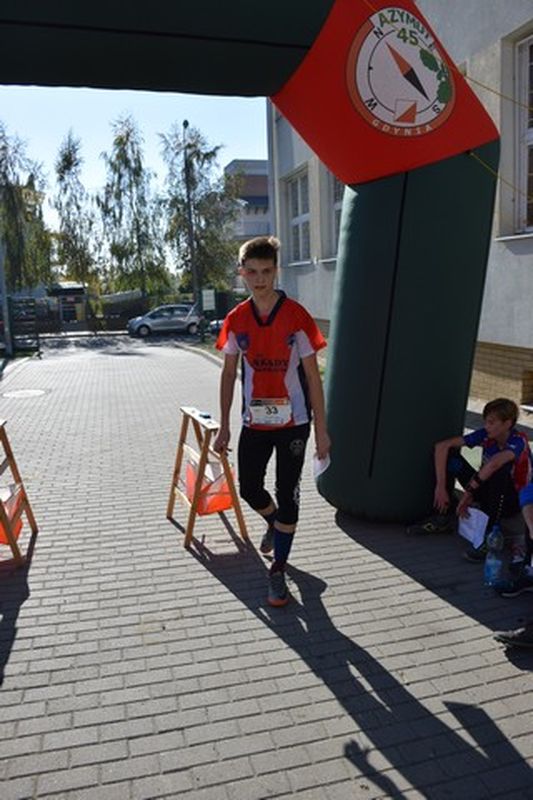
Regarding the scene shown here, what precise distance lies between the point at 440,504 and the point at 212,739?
98.3 inches

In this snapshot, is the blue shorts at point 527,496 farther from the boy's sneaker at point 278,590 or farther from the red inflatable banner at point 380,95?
the red inflatable banner at point 380,95

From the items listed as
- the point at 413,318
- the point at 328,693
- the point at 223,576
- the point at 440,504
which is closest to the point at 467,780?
the point at 328,693

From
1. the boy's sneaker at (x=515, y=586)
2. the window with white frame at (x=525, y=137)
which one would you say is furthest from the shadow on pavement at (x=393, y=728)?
the window with white frame at (x=525, y=137)

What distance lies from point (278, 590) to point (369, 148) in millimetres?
2740

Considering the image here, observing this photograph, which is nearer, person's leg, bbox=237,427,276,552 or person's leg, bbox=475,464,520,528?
person's leg, bbox=237,427,276,552

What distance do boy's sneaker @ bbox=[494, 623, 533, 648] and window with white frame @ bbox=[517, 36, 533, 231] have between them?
609cm

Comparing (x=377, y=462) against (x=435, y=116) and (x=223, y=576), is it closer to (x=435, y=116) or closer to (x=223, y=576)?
(x=223, y=576)

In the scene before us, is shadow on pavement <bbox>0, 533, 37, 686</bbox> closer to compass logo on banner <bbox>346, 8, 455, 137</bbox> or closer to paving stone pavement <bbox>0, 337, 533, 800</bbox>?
paving stone pavement <bbox>0, 337, 533, 800</bbox>

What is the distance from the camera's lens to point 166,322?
2994 centimetres

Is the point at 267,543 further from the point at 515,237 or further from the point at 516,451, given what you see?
the point at 515,237

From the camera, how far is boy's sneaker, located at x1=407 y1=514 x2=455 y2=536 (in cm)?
458

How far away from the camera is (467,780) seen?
93.5 inches

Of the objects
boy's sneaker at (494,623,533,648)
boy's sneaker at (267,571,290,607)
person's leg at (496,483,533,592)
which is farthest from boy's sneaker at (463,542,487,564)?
boy's sneaker at (267,571,290,607)

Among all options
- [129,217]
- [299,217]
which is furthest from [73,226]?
[299,217]
